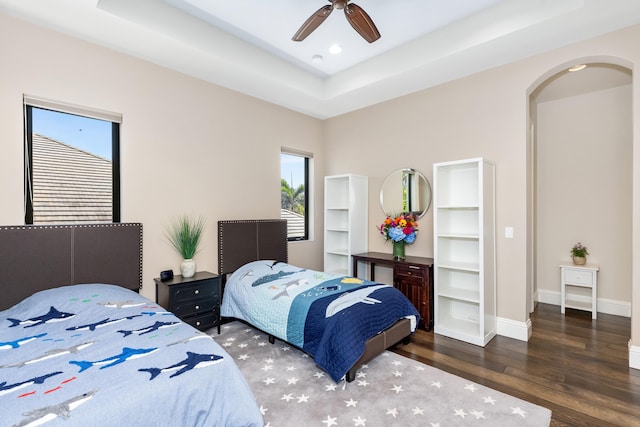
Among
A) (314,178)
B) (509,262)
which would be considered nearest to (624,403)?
(509,262)

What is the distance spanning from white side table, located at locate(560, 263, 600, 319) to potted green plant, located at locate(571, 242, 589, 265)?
7 centimetres

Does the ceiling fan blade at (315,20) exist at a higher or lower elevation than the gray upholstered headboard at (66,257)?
higher

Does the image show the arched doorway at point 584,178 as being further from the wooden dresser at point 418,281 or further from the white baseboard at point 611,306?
the wooden dresser at point 418,281

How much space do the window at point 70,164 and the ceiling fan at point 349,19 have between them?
2.05m

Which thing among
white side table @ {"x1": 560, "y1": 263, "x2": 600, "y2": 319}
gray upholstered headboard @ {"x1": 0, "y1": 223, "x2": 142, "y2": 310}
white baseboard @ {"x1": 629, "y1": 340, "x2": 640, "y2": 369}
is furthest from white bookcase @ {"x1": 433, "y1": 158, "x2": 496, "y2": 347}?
gray upholstered headboard @ {"x1": 0, "y1": 223, "x2": 142, "y2": 310}

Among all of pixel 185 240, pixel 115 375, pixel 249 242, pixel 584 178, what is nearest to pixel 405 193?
pixel 249 242

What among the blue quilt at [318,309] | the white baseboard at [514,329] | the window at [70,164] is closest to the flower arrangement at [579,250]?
the white baseboard at [514,329]

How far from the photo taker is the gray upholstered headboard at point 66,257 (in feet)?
8.02

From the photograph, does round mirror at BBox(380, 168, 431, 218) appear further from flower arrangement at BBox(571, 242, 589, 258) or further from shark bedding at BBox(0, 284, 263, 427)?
shark bedding at BBox(0, 284, 263, 427)

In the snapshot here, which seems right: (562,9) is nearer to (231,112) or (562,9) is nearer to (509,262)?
(509,262)

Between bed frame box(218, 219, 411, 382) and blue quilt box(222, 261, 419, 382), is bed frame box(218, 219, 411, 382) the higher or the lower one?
the higher one

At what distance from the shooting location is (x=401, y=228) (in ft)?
12.8

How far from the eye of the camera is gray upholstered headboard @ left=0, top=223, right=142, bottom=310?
96.3 inches

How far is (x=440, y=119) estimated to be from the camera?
3885 mm
